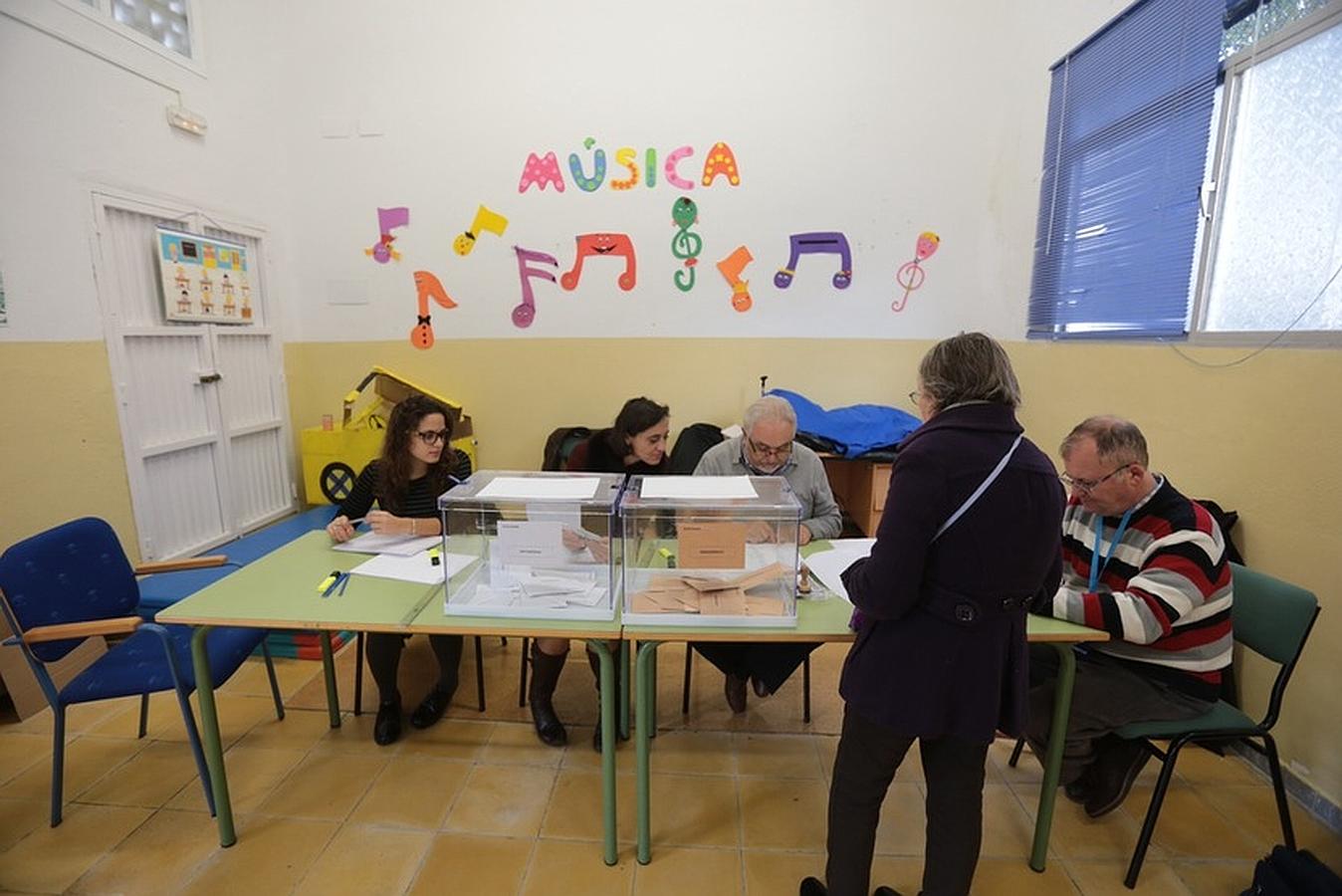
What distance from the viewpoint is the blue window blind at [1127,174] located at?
7.98ft

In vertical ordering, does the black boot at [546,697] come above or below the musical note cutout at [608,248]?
below

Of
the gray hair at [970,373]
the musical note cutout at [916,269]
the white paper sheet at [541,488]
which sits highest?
the musical note cutout at [916,269]

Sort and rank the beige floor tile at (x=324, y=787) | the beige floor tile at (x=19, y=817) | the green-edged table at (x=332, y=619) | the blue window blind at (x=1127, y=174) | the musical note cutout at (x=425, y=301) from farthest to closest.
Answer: the musical note cutout at (x=425, y=301) < the blue window blind at (x=1127, y=174) < the beige floor tile at (x=324, y=787) < the beige floor tile at (x=19, y=817) < the green-edged table at (x=332, y=619)

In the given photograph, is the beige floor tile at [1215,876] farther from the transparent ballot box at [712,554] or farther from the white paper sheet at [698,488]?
the white paper sheet at [698,488]

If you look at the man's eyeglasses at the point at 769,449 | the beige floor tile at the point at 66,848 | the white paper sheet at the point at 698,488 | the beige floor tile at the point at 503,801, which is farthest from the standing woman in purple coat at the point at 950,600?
the beige floor tile at the point at 66,848

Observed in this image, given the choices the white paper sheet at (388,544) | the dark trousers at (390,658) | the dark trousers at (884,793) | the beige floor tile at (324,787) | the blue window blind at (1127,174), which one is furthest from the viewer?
the blue window blind at (1127,174)

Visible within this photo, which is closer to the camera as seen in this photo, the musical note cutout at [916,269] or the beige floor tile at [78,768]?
the beige floor tile at [78,768]

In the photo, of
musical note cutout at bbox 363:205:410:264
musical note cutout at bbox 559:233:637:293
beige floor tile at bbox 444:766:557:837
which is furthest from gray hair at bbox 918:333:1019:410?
musical note cutout at bbox 363:205:410:264

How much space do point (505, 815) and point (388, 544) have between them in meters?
0.94

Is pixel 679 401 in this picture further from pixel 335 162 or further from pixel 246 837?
pixel 246 837

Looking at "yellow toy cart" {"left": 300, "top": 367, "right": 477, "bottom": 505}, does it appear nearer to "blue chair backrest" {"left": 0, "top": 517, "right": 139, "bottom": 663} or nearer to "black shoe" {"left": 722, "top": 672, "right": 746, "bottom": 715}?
"blue chair backrest" {"left": 0, "top": 517, "right": 139, "bottom": 663}

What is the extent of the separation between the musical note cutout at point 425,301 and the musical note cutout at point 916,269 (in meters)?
2.76

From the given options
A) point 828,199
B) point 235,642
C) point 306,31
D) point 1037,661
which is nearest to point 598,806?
point 235,642

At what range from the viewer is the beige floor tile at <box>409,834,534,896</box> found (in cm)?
169
